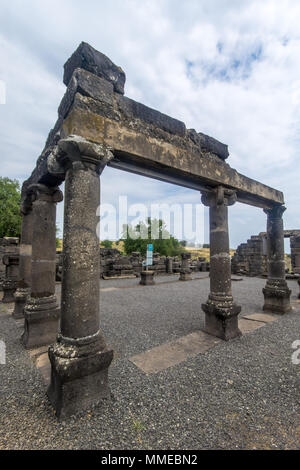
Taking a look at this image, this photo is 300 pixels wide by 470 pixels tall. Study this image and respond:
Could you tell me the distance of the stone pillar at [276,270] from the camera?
5.98 meters

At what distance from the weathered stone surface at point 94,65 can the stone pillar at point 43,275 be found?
2.03 metres

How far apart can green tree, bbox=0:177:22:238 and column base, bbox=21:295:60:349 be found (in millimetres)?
20573

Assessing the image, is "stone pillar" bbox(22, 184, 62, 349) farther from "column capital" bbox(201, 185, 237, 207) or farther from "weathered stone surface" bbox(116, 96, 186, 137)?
"column capital" bbox(201, 185, 237, 207)

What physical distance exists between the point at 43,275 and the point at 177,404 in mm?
3079

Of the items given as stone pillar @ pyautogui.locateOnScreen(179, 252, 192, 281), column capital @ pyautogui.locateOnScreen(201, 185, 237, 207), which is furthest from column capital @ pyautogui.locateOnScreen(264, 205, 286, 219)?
stone pillar @ pyautogui.locateOnScreen(179, 252, 192, 281)

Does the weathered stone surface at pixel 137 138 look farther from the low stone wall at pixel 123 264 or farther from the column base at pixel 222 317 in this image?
the low stone wall at pixel 123 264

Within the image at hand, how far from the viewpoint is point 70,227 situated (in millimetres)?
2475

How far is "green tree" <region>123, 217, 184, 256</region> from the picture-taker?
33278mm

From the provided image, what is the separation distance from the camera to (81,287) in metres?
2.45

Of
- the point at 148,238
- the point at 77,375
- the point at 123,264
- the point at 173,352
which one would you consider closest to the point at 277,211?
the point at 173,352

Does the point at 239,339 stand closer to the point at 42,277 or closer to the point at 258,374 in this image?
the point at 258,374

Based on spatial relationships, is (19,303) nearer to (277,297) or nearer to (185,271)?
(277,297)

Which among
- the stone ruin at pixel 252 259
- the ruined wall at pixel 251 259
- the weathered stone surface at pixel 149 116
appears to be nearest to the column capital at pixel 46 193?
the weathered stone surface at pixel 149 116
